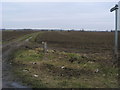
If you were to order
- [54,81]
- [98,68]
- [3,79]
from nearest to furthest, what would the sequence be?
[54,81] → [3,79] → [98,68]

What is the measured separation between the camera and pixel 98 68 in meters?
14.3

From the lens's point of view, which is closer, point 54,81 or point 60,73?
point 54,81

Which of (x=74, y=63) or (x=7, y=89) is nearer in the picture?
(x=7, y=89)

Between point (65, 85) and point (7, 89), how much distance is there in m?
2.00

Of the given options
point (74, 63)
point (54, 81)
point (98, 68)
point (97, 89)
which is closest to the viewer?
point (97, 89)

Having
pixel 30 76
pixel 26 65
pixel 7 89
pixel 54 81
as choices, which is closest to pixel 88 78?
pixel 54 81

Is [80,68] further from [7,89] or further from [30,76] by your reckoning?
[7,89]

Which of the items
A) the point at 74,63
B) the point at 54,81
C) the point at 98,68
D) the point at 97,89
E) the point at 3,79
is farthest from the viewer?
the point at 74,63

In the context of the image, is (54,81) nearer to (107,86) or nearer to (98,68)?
(107,86)

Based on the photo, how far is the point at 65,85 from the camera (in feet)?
35.6

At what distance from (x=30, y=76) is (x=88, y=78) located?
2.54m

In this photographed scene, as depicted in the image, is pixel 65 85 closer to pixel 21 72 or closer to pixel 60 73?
pixel 60 73

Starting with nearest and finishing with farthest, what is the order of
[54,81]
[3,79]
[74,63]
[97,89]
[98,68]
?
[97,89]
[54,81]
[3,79]
[98,68]
[74,63]

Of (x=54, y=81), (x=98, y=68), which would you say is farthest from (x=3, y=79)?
(x=98, y=68)
